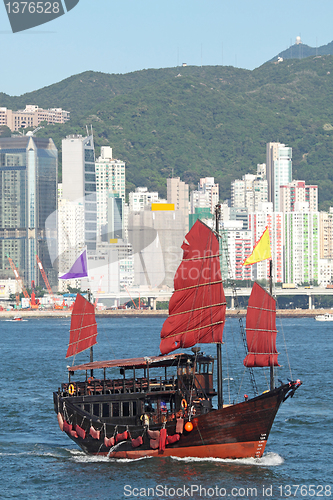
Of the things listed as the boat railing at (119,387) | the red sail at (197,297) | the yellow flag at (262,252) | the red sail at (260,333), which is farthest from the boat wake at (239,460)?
the yellow flag at (262,252)

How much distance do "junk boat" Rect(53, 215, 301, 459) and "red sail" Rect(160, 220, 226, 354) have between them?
4 cm

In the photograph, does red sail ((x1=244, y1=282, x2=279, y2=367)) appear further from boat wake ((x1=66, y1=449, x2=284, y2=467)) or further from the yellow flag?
boat wake ((x1=66, y1=449, x2=284, y2=467))

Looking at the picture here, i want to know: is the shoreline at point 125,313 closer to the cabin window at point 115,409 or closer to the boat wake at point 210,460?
the boat wake at point 210,460

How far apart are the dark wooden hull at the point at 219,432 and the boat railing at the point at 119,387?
1408 millimetres

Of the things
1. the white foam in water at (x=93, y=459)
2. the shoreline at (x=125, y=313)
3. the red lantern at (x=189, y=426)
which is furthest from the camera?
the shoreline at (x=125, y=313)

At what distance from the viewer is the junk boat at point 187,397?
3111 centimetres

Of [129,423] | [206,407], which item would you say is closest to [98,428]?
[129,423]

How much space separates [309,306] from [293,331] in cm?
7364

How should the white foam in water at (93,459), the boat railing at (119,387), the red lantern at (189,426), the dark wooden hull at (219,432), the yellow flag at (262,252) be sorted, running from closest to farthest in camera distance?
the dark wooden hull at (219,432) < the red lantern at (189,426) < the white foam in water at (93,459) < the boat railing at (119,387) < the yellow flag at (262,252)

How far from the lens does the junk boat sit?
3111cm

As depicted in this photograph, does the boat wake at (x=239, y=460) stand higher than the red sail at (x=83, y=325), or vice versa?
the red sail at (x=83, y=325)

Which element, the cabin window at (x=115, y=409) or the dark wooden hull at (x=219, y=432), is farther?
the cabin window at (x=115, y=409)

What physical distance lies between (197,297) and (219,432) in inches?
258

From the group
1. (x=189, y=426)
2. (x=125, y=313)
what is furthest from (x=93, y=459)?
(x=125, y=313)
